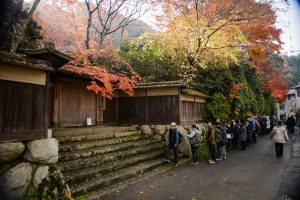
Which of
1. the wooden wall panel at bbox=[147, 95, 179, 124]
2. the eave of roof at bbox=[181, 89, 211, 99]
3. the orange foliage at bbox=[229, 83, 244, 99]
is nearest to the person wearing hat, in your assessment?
the wooden wall panel at bbox=[147, 95, 179, 124]

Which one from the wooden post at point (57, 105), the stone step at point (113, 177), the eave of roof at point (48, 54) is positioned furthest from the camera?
the wooden post at point (57, 105)

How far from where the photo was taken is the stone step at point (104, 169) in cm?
839

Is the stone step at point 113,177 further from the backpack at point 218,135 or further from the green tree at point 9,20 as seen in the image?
the green tree at point 9,20

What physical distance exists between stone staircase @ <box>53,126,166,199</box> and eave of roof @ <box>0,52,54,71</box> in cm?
335

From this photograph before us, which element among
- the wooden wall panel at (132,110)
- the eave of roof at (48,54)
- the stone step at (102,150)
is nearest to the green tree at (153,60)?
the wooden wall panel at (132,110)

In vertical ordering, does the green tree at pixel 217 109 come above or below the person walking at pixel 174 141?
above

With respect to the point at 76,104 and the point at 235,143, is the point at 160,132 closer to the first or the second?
the point at 76,104

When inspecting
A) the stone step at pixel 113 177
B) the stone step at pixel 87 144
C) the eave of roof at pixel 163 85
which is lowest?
the stone step at pixel 113 177

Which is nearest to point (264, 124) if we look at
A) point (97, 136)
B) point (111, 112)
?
point (111, 112)

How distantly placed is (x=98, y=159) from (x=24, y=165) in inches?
136

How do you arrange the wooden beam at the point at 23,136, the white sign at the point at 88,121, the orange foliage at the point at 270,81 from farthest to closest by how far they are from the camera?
the orange foliage at the point at 270,81 < the white sign at the point at 88,121 < the wooden beam at the point at 23,136

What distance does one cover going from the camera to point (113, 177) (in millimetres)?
9273

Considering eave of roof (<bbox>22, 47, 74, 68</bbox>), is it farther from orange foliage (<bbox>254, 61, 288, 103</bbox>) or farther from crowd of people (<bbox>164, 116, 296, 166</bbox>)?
orange foliage (<bbox>254, 61, 288, 103</bbox>)

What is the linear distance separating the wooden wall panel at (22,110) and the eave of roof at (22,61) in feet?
1.90
